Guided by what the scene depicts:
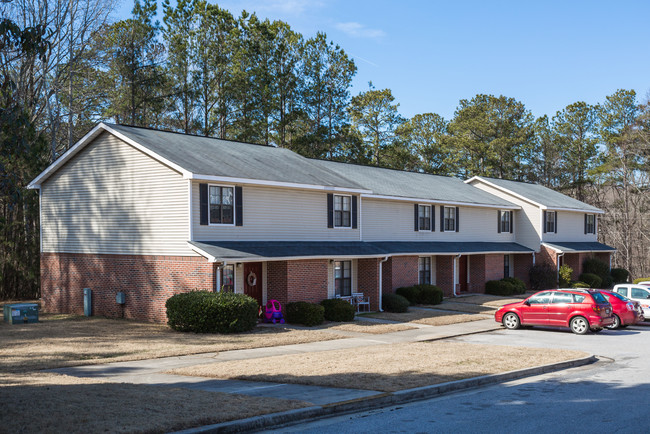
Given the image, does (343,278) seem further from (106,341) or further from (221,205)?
(106,341)

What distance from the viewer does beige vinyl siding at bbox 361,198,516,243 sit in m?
32.6

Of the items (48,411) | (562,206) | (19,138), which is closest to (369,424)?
(48,411)

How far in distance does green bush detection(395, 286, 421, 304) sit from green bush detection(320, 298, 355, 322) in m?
6.48

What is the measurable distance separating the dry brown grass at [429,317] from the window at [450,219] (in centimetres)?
924

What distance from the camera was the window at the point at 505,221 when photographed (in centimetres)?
4359

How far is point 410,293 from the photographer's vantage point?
31984 mm

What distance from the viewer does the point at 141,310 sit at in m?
24.6

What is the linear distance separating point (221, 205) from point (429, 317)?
1034 cm

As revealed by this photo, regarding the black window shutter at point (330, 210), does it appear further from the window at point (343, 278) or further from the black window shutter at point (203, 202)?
the black window shutter at point (203, 202)

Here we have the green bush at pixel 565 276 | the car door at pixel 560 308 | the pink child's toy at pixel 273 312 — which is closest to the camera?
the car door at pixel 560 308

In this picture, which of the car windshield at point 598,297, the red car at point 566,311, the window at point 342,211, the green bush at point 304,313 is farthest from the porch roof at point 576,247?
the green bush at point 304,313

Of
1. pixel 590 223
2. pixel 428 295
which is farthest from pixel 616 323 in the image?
pixel 590 223

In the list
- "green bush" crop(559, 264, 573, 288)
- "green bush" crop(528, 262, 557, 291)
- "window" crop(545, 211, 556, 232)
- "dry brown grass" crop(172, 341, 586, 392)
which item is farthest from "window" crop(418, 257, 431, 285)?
"dry brown grass" crop(172, 341, 586, 392)

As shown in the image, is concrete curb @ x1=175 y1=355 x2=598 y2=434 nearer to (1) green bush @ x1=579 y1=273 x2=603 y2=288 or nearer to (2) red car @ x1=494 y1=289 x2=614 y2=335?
(2) red car @ x1=494 y1=289 x2=614 y2=335
